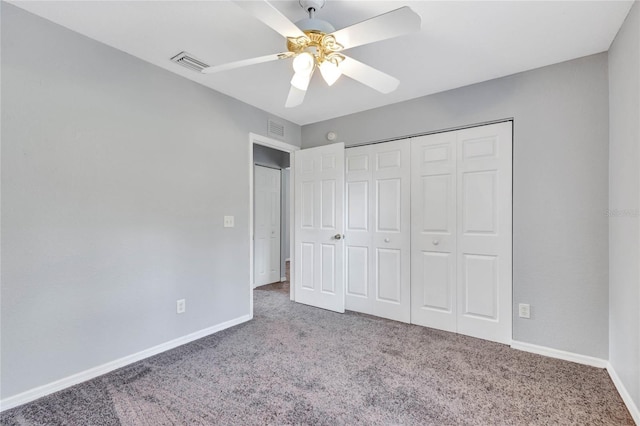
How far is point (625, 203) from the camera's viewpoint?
1.84 meters

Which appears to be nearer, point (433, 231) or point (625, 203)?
point (625, 203)

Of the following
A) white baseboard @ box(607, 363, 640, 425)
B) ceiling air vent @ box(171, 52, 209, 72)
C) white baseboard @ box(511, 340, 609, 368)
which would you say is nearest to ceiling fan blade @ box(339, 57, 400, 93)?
ceiling air vent @ box(171, 52, 209, 72)

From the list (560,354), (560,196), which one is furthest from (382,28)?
(560,354)

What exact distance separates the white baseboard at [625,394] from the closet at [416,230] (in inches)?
25.1

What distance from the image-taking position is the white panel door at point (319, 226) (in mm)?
3463

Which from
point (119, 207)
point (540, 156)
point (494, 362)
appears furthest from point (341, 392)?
point (540, 156)

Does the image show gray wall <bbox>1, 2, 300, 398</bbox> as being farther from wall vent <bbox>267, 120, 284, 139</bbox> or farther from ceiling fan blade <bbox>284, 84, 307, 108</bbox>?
ceiling fan blade <bbox>284, 84, 307, 108</bbox>

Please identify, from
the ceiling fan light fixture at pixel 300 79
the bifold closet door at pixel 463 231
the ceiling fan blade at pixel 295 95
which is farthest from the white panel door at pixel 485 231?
the ceiling fan light fixture at pixel 300 79

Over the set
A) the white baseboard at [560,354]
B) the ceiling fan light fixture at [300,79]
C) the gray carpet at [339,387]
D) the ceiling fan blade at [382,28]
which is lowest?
the gray carpet at [339,387]

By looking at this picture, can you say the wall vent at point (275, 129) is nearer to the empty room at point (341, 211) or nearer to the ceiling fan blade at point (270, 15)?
the empty room at point (341, 211)

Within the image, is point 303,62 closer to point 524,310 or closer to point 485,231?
point 485,231

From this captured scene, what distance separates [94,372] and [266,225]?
9.99ft

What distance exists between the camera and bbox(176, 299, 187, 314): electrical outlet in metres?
2.58

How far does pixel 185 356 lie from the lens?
2.38m
